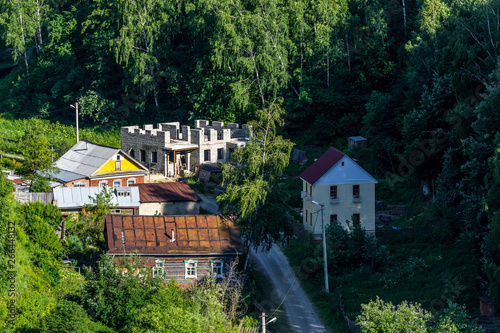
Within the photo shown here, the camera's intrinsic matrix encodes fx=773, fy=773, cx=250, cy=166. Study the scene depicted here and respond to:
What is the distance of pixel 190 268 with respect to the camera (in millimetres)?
40312

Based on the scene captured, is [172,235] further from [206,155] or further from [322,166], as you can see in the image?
[206,155]

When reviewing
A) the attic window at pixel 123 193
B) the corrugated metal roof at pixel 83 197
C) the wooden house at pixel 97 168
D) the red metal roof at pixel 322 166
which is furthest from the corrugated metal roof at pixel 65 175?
the red metal roof at pixel 322 166

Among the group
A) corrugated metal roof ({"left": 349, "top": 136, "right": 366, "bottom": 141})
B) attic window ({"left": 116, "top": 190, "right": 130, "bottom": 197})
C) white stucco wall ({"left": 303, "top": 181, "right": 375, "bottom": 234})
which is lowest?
white stucco wall ({"left": 303, "top": 181, "right": 375, "bottom": 234})

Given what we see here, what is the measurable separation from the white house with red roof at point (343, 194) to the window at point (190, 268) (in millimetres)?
9048

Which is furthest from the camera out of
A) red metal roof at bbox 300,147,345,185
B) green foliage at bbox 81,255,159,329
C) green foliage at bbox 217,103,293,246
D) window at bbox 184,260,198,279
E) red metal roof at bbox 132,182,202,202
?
red metal roof at bbox 132,182,202,202

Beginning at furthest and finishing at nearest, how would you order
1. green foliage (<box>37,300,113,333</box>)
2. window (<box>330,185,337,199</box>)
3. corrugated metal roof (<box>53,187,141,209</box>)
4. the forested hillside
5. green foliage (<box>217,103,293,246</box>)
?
window (<box>330,185,337,199</box>) → the forested hillside → corrugated metal roof (<box>53,187,141,209</box>) → green foliage (<box>217,103,293,246</box>) → green foliage (<box>37,300,113,333</box>)

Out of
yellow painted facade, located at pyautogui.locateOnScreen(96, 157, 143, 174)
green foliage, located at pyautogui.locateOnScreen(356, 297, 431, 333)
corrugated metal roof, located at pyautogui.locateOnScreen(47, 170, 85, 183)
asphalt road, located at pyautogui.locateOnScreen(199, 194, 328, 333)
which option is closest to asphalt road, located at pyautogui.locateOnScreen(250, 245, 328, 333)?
asphalt road, located at pyautogui.locateOnScreen(199, 194, 328, 333)

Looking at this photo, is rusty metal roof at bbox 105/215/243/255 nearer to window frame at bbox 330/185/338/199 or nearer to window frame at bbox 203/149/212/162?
window frame at bbox 330/185/338/199

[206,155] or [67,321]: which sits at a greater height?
[206,155]

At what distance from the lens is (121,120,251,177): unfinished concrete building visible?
59.2 metres

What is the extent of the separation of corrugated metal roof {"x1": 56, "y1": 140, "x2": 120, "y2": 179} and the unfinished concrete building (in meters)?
6.48

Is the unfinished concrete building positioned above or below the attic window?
above

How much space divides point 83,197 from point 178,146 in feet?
46.8

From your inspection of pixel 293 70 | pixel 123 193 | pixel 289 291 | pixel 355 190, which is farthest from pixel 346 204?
pixel 293 70
